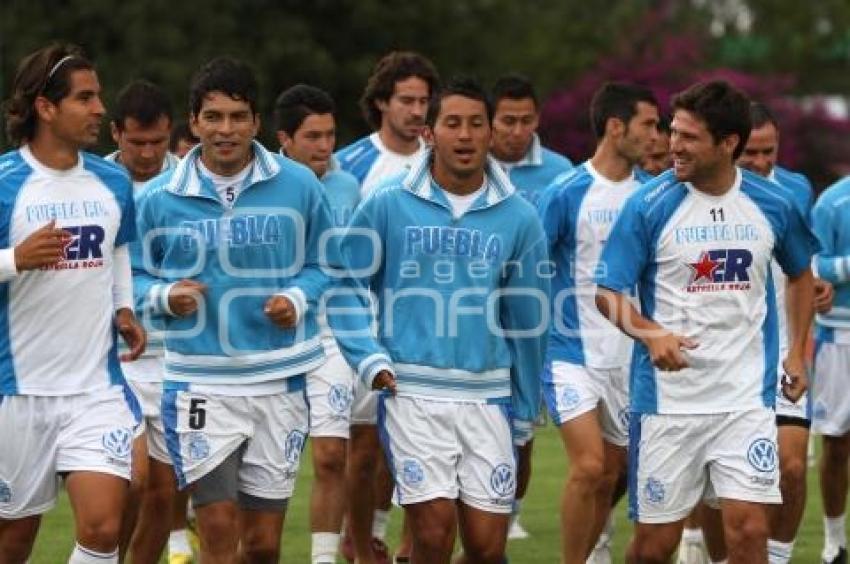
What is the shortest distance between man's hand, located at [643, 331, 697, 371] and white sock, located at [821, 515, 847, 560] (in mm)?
3897

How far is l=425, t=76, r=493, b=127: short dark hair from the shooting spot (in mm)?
10500

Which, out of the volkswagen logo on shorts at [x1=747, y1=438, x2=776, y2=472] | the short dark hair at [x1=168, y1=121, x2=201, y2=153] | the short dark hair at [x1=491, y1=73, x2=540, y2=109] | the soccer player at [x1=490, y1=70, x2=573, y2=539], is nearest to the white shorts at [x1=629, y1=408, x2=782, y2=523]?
the volkswagen logo on shorts at [x1=747, y1=438, x2=776, y2=472]

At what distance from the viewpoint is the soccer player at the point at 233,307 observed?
1039cm

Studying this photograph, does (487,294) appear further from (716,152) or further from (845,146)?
(845,146)

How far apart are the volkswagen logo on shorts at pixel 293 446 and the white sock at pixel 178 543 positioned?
9.64 feet

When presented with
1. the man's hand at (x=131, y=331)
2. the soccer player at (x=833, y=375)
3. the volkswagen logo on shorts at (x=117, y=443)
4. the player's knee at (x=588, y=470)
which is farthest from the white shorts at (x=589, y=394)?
the volkswagen logo on shorts at (x=117, y=443)

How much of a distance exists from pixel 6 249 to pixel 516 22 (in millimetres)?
35656

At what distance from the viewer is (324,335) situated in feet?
43.5

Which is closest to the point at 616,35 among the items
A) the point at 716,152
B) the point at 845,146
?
the point at 845,146

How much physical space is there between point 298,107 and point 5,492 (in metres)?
4.28

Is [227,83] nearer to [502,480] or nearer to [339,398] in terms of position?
→ [502,480]

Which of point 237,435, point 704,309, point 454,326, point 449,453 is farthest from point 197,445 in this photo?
point 704,309

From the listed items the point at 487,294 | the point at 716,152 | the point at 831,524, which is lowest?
the point at 831,524

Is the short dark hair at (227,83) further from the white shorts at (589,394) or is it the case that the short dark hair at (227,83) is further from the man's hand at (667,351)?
the white shorts at (589,394)
